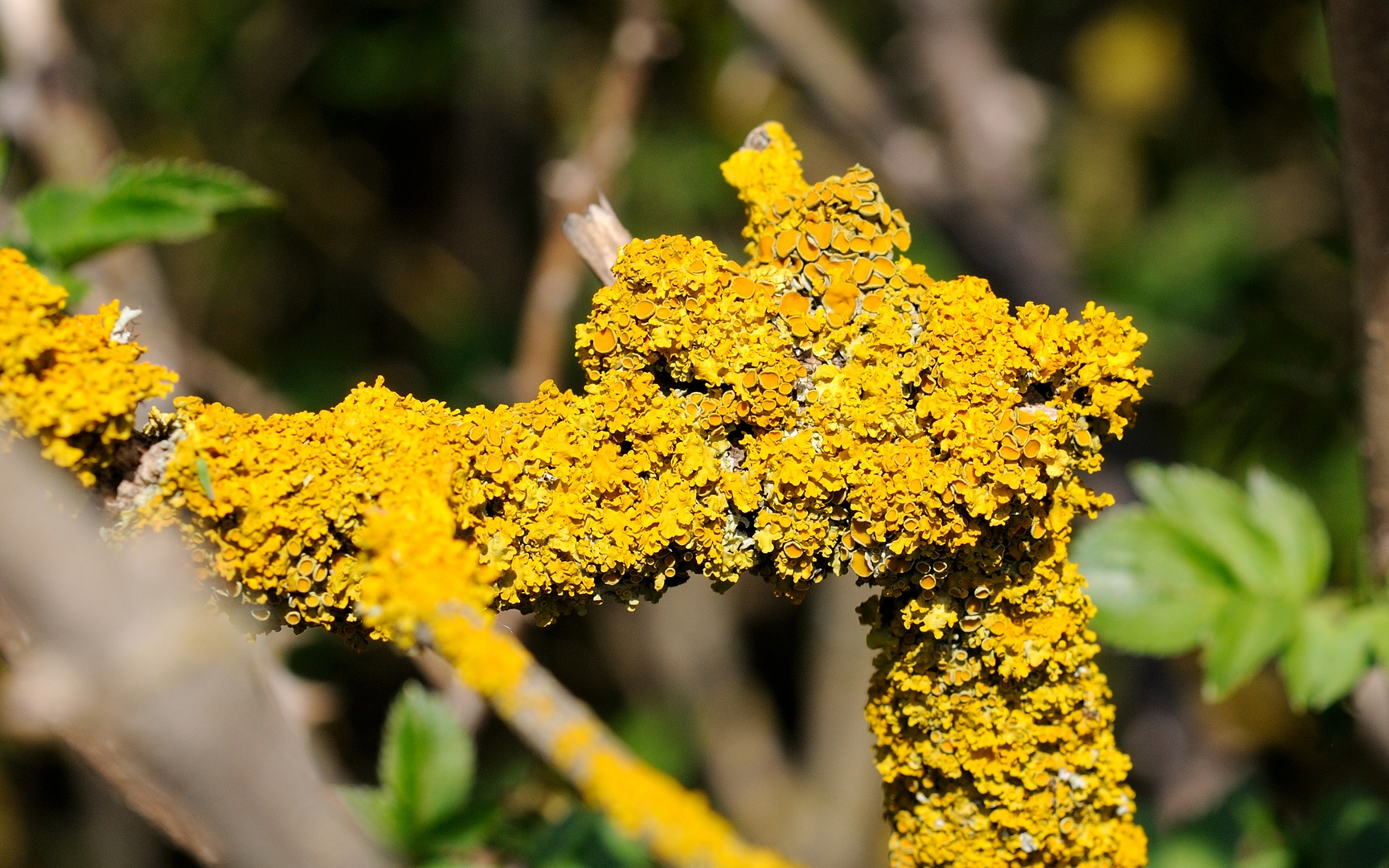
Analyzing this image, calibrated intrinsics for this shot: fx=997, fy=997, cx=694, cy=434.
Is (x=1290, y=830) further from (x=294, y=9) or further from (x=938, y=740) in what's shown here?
(x=294, y=9)

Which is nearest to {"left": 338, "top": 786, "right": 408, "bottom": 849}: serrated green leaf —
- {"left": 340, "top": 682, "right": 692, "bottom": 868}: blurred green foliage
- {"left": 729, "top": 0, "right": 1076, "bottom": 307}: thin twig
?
{"left": 340, "top": 682, "right": 692, "bottom": 868}: blurred green foliage

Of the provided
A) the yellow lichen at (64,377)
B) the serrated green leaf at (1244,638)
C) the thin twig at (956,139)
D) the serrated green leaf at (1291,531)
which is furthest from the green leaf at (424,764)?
the thin twig at (956,139)

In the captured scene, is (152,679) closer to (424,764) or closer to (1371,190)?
(424,764)

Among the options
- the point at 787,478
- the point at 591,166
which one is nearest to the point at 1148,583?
the point at 787,478

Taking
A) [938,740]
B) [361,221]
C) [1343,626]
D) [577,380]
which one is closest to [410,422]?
[938,740]

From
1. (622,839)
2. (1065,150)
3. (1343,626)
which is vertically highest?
(1065,150)

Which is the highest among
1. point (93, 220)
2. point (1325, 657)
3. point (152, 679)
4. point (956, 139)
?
point (956, 139)
